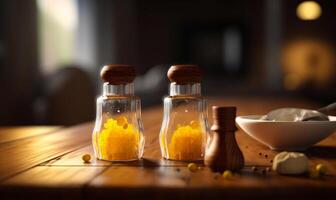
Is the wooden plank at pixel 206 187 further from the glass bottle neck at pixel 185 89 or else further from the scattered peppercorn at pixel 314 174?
the glass bottle neck at pixel 185 89

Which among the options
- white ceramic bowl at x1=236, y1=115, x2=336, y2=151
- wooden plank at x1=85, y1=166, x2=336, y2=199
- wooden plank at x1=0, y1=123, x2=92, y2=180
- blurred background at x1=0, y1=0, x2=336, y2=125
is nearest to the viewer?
wooden plank at x1=85, y1=166, x2=336, y2=199

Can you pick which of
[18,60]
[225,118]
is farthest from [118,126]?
[18,60]

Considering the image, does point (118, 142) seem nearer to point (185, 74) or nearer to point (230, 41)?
point (185, 74)

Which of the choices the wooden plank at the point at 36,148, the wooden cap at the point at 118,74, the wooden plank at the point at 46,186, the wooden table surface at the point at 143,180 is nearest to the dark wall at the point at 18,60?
the wooden plank at the point at 36,148

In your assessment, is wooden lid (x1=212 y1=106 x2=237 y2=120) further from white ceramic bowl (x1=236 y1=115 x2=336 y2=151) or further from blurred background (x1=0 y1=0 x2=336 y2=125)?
blurred background (x1=0 y1=0 x2=336 y2=125)

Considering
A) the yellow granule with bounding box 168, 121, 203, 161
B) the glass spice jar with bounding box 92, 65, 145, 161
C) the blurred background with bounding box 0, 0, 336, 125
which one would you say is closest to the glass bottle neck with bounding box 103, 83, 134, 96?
the glass spice jar with bounding box 92, 65, 145, 161

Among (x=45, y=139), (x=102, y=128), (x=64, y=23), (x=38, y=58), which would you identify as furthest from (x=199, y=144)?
(x=64, y=23)
